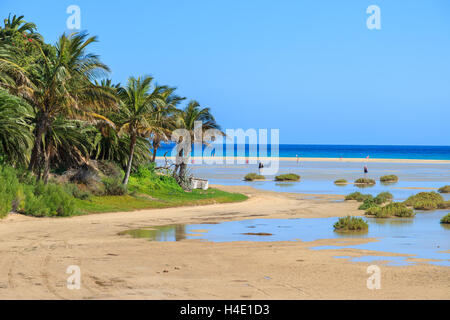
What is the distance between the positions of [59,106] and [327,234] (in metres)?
12.8

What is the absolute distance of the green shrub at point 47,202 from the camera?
2184 cm

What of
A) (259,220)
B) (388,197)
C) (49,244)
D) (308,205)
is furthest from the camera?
(388,197)

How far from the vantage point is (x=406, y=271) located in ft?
40.9

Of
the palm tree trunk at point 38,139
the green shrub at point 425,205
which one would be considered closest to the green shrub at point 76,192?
the palm tree trunk at point 38,139

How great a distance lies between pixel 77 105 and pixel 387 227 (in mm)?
13642

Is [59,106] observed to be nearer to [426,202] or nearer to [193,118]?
[193,118]

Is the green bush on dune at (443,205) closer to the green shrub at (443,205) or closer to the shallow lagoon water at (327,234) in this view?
the green shrub at (443,205)

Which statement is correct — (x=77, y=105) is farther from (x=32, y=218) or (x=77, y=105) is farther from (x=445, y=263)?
(x=445, y=263)

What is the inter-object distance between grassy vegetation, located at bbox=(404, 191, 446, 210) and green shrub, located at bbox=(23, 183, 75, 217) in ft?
58.8

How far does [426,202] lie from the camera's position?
3086 cm

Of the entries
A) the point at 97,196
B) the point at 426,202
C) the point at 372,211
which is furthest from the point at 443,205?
the point at 97,196

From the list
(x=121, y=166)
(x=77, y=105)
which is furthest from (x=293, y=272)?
(x=121, y=166)

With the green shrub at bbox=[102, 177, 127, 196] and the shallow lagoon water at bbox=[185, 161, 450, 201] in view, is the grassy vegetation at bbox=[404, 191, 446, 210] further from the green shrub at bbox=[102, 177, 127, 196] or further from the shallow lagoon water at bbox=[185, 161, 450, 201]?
the green shrub at bbox=[102, 177, 127, 196]

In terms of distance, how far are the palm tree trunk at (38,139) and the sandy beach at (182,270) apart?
5.57 metres
